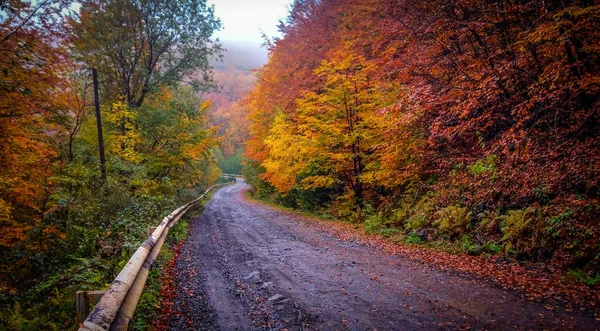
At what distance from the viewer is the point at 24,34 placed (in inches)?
304

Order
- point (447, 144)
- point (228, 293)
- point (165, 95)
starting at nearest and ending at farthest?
point (228, 293), point (447, 144), point (165, 95)

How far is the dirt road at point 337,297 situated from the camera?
357 cm

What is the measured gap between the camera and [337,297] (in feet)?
→ 14.2

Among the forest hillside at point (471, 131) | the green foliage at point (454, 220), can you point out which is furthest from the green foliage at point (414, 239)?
the green foliage at point (454, 220)

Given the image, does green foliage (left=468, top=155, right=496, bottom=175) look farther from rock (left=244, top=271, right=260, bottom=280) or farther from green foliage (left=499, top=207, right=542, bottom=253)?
rock (left=244, top=271, right=260, bottom=280)

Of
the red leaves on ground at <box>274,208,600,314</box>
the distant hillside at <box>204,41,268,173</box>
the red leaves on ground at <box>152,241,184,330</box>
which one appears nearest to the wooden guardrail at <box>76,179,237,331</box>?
the red leaves on ground at <box>152,241,184,330</box>

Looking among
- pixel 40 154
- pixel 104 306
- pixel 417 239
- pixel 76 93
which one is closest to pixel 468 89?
pixel 417 239

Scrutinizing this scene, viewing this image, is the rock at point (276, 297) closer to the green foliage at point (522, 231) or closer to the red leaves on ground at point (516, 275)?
the red leaves on ground at point (516, 275)

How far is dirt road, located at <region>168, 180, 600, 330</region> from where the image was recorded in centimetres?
357

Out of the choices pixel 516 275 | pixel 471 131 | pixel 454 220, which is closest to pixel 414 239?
pixel 454 220

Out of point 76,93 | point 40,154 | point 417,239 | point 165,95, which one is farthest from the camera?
point 165,95

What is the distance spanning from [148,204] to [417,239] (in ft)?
29.4

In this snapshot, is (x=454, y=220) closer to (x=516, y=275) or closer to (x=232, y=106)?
(x=516, y=275)

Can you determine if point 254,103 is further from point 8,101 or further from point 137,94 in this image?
point 8,101
